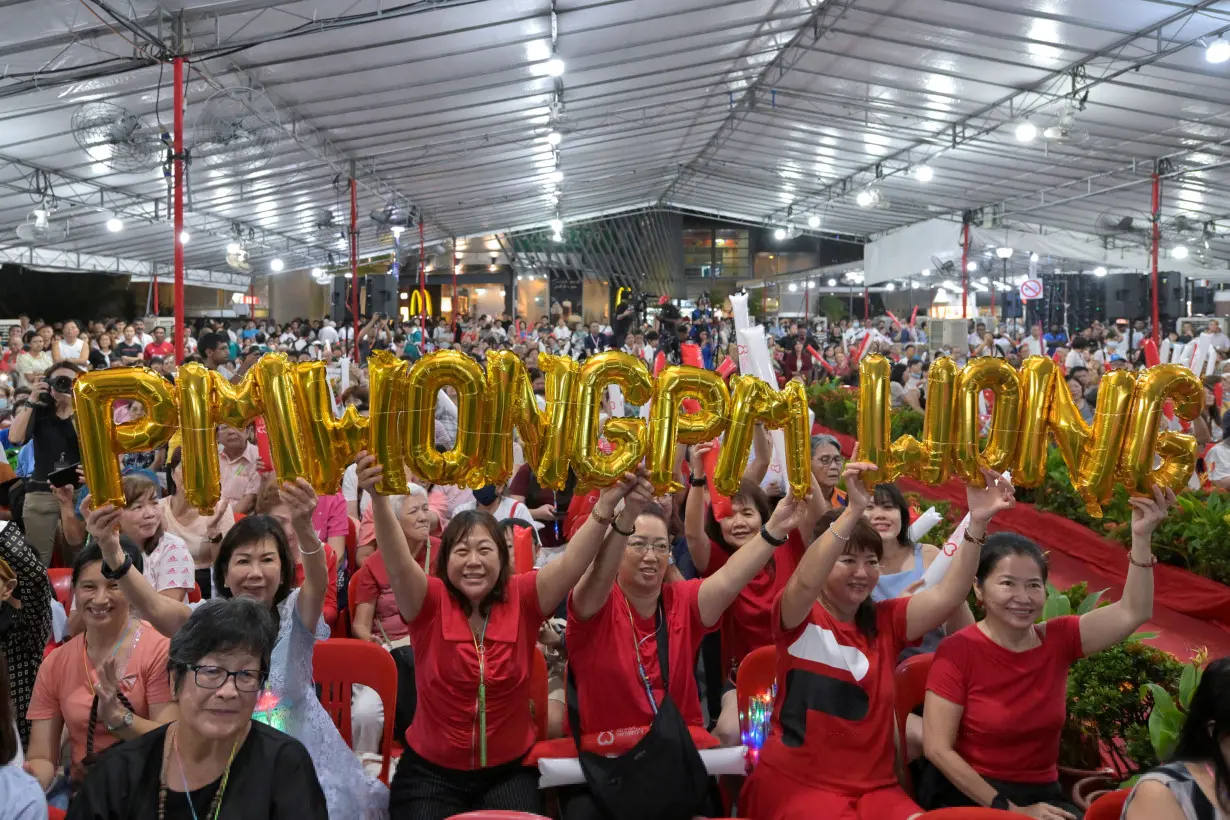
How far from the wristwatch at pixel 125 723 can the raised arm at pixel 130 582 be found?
0.22 m

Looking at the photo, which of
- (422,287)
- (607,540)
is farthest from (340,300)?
(607,540)

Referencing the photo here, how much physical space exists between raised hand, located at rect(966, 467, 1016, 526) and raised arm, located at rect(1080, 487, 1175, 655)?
0.28 meters

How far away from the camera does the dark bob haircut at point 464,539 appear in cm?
283

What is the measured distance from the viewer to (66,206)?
15.6 meters

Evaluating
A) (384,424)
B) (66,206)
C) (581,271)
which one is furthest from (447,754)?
(581,271)

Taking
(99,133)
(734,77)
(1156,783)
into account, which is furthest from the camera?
(734,77)

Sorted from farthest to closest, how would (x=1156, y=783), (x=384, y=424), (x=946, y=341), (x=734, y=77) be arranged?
(x=946, y=341) < (x=734, y=77) < (x=384, y=424) < (x=1156, y=783)

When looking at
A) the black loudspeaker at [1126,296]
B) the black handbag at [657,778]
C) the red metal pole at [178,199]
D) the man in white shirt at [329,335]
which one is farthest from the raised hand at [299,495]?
the black loudspeaker at [1126,296]

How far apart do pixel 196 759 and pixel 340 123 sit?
1248 centimetres

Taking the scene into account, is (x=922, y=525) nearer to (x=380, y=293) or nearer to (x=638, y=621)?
(x=638, y=621)

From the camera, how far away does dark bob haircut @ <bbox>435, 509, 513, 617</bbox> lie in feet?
9.27

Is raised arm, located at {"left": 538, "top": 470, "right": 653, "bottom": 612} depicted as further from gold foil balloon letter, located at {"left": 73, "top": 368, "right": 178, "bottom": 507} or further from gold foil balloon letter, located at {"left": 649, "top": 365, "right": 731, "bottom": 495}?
gold foil balloon letter, located at {"left": 73, "top": 368, "right": 178, "bottom": 507}

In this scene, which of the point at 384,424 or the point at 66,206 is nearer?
the point at 384,424

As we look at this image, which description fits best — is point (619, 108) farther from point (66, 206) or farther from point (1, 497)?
point (1, 497)
